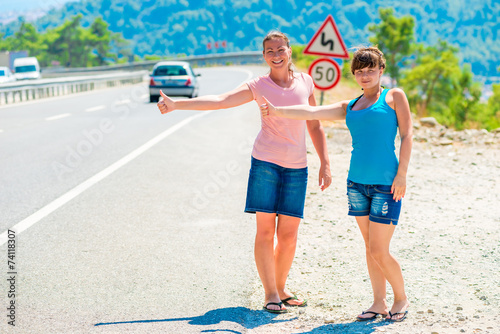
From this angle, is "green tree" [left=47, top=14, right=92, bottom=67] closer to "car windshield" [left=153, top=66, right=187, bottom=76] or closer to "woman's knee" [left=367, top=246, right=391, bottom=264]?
"car windshield" [left=153, top=66, right=187, bottom=76]

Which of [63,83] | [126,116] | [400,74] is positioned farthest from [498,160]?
[400,74]

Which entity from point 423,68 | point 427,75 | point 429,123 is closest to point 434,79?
point 427,75

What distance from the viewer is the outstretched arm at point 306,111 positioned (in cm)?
383

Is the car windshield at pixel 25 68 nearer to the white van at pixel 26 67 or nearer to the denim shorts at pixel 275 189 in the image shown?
the white van at pixel 26 67

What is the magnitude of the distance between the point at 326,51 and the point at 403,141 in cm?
946

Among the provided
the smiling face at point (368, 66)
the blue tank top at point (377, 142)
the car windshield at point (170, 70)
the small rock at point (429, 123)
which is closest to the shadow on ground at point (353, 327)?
the blue tank top at point (377, 142)

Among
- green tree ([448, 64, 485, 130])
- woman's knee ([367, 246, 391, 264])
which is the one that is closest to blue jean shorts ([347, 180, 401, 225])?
woman's knee ([367, 246, 391, 264])

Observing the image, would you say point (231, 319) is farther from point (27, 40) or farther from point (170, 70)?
point (27, 40)

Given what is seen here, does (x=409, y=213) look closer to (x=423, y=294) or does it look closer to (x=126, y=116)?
(x=423, y=294)

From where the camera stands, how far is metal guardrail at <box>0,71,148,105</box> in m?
25.8

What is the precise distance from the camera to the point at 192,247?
5730 millimetres

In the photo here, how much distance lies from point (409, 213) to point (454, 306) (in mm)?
2955

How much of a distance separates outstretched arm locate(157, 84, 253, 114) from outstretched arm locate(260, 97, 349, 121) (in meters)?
0.27

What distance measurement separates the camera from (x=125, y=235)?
6.08 meters
